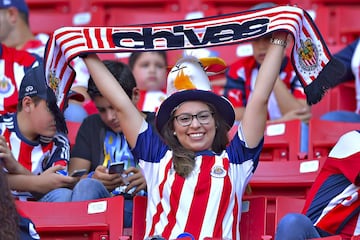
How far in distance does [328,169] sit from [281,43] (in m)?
0.52

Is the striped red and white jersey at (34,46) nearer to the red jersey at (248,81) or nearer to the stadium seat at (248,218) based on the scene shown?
the red jersey at (248,81)

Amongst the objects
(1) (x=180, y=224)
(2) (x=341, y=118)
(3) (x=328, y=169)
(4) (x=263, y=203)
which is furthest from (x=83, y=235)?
(2) (x=341, y=118)

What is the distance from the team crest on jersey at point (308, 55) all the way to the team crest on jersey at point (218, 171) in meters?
0.52

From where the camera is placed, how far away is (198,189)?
13.8ft

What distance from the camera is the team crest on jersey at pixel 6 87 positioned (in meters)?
5.49

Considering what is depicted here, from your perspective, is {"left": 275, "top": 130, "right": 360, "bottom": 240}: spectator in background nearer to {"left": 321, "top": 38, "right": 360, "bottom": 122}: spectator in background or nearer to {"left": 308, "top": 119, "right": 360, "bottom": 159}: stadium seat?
{"left": 308, "top": 119, "right": 360, "bottom": 159}: stadium seat

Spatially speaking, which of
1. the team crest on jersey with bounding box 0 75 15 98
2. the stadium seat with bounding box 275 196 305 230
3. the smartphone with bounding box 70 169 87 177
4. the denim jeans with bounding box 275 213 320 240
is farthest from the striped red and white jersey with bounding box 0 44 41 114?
the denim jeans with bounding box 275 213 320 240

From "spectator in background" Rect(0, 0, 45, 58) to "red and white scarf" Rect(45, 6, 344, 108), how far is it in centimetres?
169

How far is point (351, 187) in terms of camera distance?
4.15 m

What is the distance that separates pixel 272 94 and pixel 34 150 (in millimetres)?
1518

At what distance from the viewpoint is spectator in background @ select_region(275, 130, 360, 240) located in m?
4.12

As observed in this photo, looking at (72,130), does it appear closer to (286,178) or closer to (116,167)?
(116,167)

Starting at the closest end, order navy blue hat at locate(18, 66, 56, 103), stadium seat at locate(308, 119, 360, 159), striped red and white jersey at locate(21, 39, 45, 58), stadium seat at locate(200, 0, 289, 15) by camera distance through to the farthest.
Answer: navy blue hat at locate(18, 66, 56, 103) < stadium seat at locate(308, 119, 360, 159) < striped red and white jersey at locate(21, 39, 45, 58) < stadium seat at locate(200, 0, 289, 15)

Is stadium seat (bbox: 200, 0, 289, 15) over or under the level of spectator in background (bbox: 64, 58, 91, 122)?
over
